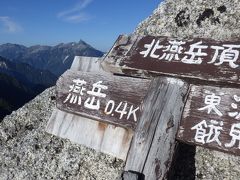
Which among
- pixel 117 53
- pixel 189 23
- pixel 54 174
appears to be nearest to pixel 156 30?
pixel 189 23

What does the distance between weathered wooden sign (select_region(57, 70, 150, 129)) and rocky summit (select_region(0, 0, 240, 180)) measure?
0.77 m

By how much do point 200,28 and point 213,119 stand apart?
6.52ft

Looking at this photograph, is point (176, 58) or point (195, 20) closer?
point (176, 58)

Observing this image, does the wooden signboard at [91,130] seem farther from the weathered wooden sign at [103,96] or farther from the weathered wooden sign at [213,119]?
the weathered wooden sign at [213,119]

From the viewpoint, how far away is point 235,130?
3086mm

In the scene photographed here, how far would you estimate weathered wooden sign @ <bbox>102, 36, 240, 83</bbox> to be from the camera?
3405mm

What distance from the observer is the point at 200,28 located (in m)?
4.87

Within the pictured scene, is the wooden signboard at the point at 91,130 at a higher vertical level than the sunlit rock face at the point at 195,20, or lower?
lower

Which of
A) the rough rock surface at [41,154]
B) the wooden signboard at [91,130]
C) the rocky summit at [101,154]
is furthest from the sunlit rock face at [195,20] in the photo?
the rough rock surface at [41,154]

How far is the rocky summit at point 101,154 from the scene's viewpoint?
397cm

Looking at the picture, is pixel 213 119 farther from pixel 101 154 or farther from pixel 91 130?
pixel 101 154

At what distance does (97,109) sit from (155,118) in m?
0.82

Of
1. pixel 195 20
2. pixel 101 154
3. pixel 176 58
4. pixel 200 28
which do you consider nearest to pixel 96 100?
pixel 101 154

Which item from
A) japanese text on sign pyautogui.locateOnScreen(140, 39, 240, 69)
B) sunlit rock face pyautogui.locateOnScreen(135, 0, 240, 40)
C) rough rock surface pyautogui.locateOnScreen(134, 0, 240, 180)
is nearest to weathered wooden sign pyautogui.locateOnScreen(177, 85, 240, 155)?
japanese text on sign pyautogui.locateOnScreen(140, 39, 240, 69)
